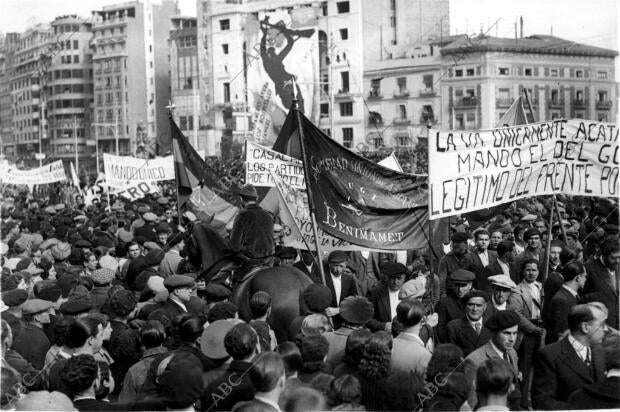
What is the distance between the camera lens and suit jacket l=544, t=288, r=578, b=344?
803cm

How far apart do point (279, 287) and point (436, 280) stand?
7.58 feet

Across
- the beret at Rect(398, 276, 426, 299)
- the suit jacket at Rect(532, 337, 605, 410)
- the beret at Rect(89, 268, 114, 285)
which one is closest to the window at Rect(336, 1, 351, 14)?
the beret at Rect(89, 268, 114, 285)

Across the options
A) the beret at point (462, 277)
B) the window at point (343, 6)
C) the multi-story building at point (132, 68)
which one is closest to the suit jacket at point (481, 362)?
the beret at point (462, 277)

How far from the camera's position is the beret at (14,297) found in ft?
29.5

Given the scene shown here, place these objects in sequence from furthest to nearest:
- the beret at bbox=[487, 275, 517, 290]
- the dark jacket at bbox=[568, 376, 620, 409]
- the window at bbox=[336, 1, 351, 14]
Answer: the window at bbox=[336, 1, 351, 14]
the beret at bbox=[487, 275, 517, 290]
the dark jacket at bbox=[568, 376, 620, 409]

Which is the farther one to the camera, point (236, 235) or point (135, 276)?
point (135, 276)

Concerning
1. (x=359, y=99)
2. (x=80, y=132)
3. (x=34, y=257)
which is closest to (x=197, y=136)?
(x=359, y=99)

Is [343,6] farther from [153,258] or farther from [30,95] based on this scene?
[153,258]

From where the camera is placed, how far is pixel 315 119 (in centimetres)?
7825

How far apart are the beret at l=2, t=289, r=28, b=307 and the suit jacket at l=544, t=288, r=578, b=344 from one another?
4.71 meters

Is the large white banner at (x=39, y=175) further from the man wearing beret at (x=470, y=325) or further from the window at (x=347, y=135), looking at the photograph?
the window at (x=347, y=135)

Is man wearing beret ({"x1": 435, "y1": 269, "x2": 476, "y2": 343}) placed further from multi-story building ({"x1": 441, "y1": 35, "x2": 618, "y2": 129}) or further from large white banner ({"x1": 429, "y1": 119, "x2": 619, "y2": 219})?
multi-story building ({"x1": 441, "y1": 35, "x2": 618, "y2": 129})

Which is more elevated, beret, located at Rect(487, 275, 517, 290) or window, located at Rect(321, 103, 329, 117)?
window, located at Rect(321, 103, 329, 117)

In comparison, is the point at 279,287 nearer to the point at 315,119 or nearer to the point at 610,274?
the point at 610,274
